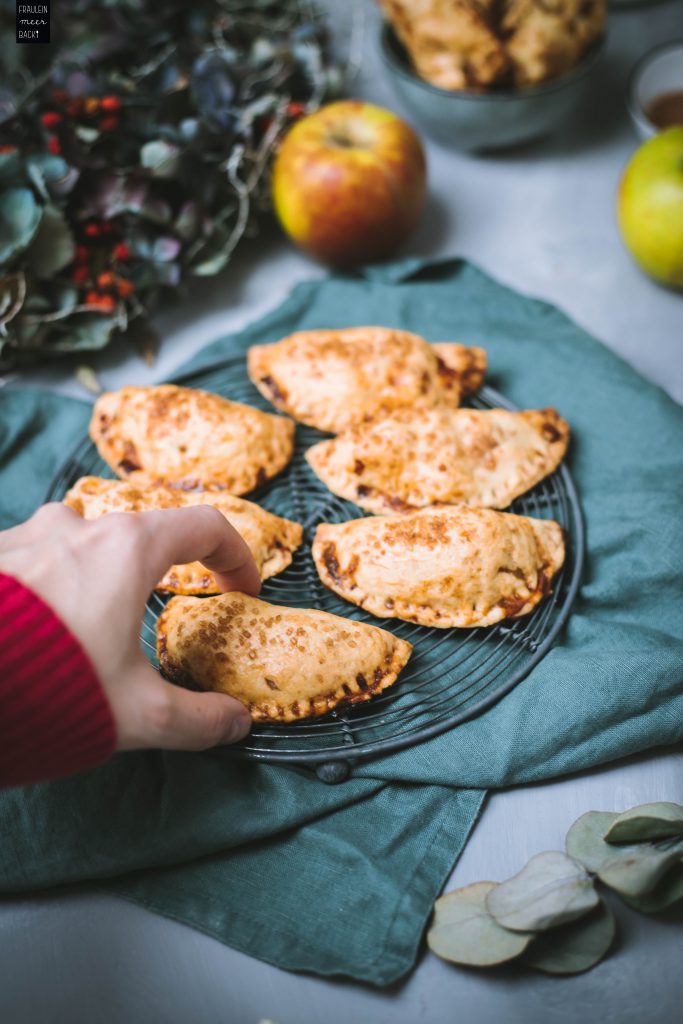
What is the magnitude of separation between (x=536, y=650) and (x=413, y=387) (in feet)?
1.58

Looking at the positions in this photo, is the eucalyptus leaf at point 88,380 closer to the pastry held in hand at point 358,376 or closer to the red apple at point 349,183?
the pastry held in hand at point 358,376

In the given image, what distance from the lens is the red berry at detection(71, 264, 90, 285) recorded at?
1.74 metres

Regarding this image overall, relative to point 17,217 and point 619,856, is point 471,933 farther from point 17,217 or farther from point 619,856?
point 17,217

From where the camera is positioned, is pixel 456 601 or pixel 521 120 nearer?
pixel 456 601

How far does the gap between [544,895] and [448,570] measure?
1.41 ft

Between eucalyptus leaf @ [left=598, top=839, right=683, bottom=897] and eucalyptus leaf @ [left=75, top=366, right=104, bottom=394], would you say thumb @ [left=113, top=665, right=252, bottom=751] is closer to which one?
eucalyptus leaf @ [left=598, top=839, right=683, bottom=897]

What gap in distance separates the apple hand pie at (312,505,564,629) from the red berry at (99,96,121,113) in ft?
3.22

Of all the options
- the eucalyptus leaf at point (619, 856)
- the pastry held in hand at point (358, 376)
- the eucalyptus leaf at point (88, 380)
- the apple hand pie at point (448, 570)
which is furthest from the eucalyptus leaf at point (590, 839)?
the eucalyptus leaf at point (88, 380)

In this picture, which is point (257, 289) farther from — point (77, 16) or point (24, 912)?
point (24, 912)

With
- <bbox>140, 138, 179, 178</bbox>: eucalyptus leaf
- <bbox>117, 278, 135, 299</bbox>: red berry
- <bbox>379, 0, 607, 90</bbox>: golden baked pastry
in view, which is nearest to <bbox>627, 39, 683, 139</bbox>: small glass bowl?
<bbox>379, 0, 607, 90</bbox>: golden baked pastry

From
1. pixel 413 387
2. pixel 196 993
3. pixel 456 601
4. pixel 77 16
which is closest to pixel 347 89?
pixel 77 16

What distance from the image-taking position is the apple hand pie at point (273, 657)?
1.22 meters

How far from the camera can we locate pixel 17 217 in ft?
5.45

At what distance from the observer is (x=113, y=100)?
5.75ft
